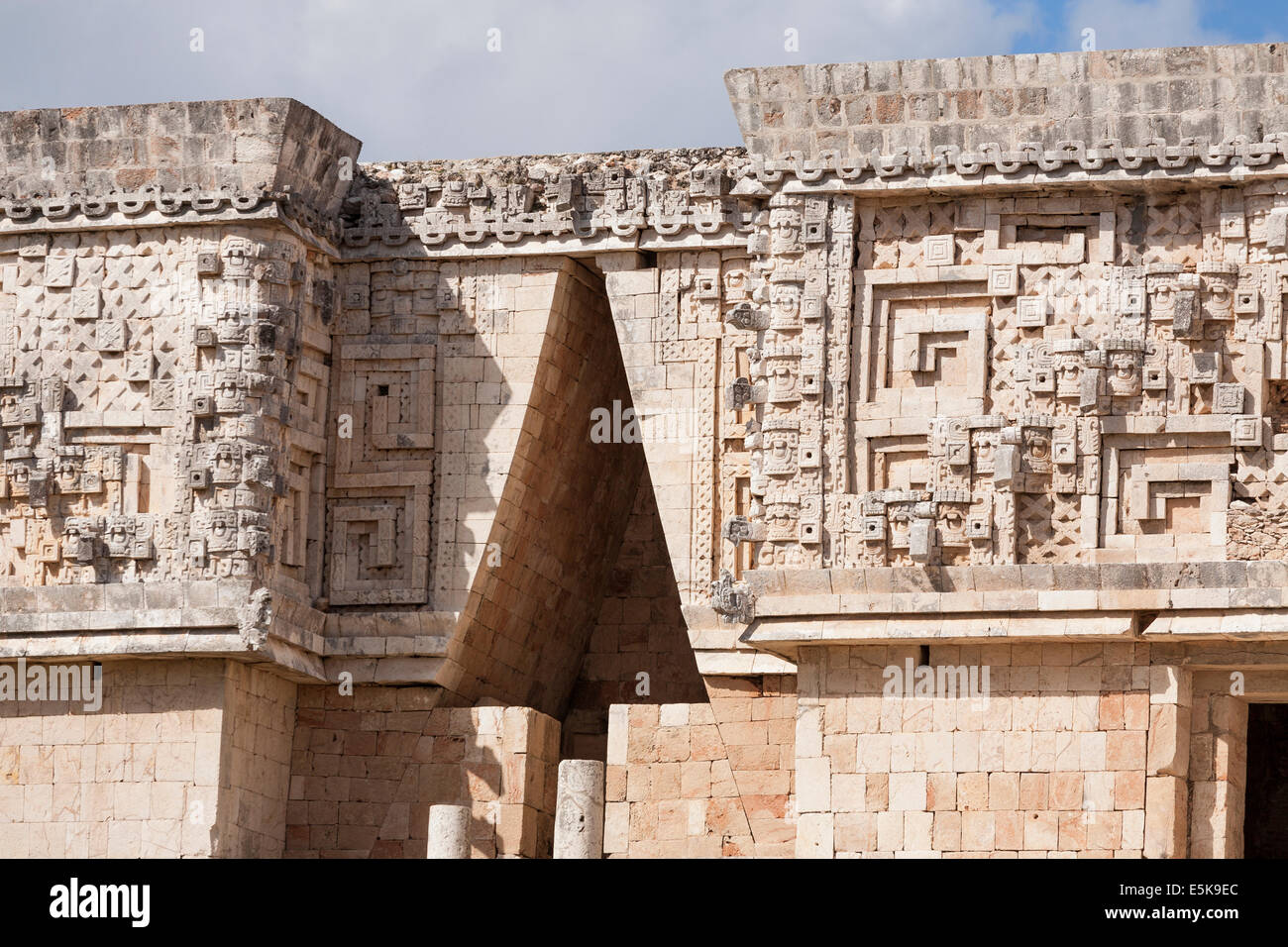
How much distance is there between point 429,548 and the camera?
72.5 feet

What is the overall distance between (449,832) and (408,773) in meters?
1.37

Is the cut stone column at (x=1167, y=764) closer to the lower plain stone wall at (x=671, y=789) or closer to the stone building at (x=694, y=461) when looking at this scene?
the stone building at (x=694, y=461)

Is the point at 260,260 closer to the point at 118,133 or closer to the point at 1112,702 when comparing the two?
the point at 118,133

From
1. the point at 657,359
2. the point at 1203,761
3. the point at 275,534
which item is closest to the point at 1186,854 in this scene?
the point at 1203,761

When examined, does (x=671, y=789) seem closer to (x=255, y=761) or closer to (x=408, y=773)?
(x=408, y=773)

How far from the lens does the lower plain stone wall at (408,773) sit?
852 inches

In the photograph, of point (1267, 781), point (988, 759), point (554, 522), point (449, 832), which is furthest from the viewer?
point (1267, 781)

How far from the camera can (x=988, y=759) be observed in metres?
19.8

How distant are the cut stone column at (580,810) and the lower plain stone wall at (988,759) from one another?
152 centimetres

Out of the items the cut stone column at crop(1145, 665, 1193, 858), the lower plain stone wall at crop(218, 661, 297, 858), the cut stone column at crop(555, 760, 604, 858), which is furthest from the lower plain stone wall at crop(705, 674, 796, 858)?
the lower plain stone wall at crop(218, 661, 297, 858)

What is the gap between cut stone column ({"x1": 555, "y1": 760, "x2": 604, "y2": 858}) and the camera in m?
20.6

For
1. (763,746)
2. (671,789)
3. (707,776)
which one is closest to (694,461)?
(763,746)

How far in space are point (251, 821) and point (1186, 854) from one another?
674cm

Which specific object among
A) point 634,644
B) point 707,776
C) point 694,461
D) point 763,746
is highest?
point 694,461
